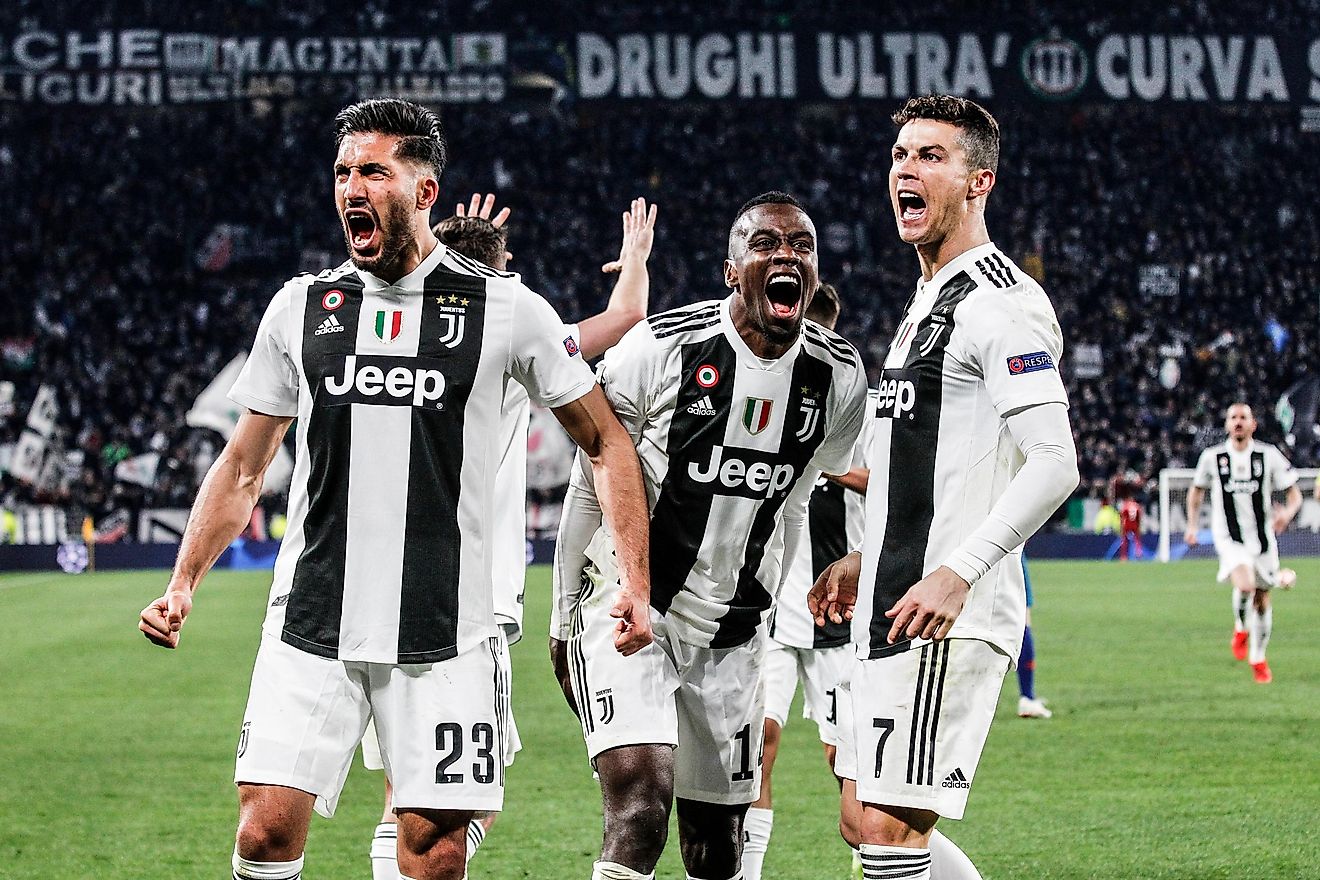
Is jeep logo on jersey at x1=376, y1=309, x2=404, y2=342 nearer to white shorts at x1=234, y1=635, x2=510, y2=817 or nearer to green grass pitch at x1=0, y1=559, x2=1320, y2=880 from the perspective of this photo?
white shorts at x1=234, y1=635, x2=510, y2=817

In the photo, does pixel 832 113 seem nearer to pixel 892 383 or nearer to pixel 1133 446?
pixel 1133 446

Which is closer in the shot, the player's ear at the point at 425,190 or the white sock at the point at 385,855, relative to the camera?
the player's ear at the point at 425,190

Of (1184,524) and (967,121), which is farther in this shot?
(1184,524)

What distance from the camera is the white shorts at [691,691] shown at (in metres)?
4.67

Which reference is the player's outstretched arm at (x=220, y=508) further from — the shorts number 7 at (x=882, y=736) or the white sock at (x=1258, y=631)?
the white sock at (x=1258, y=631)

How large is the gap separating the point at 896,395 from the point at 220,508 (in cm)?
181

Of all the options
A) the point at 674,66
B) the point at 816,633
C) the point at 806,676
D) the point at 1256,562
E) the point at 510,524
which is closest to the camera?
the point at 510,524

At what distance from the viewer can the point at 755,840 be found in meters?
6.12

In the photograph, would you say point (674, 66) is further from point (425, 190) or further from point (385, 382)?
point (385, 382)

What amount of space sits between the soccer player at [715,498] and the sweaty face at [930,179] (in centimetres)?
41

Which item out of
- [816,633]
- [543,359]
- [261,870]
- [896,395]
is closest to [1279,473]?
[816,633]

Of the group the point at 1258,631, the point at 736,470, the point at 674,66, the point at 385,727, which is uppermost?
the point at 674,66

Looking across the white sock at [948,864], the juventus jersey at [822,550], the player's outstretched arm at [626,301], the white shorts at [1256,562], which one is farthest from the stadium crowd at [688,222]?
the white sock at [948,864]

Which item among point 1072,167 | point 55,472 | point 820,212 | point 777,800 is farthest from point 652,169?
point 777,800
